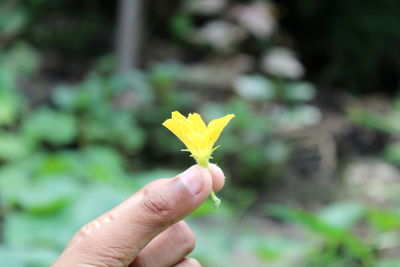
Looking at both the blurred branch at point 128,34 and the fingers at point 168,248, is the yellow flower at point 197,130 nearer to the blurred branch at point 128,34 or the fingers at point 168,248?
the fingers at point 168,248

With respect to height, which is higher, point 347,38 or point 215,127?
point 347,38

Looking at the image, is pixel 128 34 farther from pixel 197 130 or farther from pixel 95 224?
pixel 197 130

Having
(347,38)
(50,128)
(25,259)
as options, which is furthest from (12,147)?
(347,38)

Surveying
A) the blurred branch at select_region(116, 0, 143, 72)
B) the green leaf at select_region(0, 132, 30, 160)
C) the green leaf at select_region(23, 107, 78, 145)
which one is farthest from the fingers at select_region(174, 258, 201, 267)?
the blurred branch at select_region(116, 0, 143, 72)

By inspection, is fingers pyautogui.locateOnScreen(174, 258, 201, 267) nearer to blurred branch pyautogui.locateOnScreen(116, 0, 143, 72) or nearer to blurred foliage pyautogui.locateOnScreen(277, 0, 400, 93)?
blurred branch pyautogui.locateOnScreen(116, 0, 143, 72)

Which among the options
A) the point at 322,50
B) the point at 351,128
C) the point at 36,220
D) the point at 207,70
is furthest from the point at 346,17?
the point at 36,220

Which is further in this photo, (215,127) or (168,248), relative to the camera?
(168,248)

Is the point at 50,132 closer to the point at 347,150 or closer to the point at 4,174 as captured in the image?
the point at 4,174

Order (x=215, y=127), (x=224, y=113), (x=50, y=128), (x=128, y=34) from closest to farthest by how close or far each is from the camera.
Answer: (x=215, y=127), (x=50, y=128), (x=224, y=113), (x=128, y=34)
